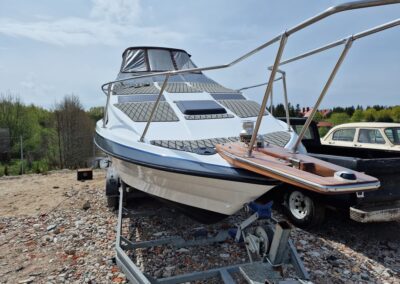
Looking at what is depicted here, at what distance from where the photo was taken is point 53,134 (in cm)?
1978

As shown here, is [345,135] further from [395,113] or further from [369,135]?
[395,113]

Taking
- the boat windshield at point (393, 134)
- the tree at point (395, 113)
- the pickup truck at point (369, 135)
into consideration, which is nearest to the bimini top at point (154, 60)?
the pickup truck at point (369, 135)

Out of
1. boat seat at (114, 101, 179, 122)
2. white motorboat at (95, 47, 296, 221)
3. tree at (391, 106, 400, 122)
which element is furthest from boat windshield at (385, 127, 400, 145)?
tree at (391, 106, 400, 122)

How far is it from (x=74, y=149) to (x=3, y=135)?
369 cm

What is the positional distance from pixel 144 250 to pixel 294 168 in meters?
2.10

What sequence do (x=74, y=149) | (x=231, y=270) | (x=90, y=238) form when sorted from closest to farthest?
(x=231, y=270), (x=90, y=238), (x=74, y=149)

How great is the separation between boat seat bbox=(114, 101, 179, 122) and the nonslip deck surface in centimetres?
100

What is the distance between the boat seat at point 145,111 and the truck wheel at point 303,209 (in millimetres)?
1861

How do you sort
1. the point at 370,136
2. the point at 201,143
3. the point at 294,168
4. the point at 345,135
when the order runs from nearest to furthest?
the point at 294,168 → the point at 201,143 → the point at 370,136 → the point at 345,135

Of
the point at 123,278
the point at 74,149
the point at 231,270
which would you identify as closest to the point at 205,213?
the point at 231,270

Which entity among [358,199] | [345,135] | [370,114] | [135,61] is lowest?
[358,199]

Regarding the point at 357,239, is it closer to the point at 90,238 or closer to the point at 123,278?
the point at 123,278

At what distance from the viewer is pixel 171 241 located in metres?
3.16

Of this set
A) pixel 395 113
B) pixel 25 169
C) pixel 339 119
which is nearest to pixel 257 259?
pixel 25 169
